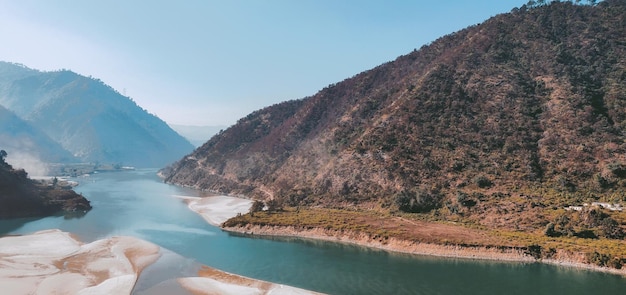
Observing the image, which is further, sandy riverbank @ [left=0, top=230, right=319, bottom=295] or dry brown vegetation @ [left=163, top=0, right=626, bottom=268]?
dry brown vegetation @ [left=163, top=0, right=626, bottom=268]

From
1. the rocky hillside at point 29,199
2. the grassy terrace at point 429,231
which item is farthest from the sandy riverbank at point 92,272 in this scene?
the rocky hillside at point 29,199

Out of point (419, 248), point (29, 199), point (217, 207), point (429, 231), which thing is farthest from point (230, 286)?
point (29, 199)

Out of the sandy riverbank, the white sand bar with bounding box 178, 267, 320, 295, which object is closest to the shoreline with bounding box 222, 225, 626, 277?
the sandy riverbank

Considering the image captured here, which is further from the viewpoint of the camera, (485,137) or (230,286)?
(485,137)

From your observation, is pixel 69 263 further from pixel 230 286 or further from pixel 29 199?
pixel 29 199

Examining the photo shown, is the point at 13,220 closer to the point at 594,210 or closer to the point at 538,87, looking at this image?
the point at 594,210

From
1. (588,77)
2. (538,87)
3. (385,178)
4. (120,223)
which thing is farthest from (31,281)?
(588,77)

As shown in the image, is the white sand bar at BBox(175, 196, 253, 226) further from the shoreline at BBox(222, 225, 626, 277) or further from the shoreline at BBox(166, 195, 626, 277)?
the shoreline at BBox(222, 225, 626, 277)
